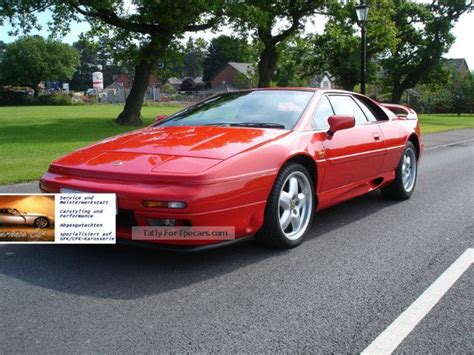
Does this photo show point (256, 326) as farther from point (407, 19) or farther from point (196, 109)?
point (407, 19)

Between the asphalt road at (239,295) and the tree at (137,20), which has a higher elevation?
the tree at (137,20)

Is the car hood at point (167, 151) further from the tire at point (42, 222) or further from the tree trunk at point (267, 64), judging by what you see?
the tree trunk at point (267, 64)

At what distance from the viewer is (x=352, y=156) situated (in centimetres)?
501

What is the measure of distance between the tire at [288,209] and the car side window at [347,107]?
116 centimetres

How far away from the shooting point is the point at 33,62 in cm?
8481

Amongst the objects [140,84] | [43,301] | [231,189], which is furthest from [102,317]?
[140,84]

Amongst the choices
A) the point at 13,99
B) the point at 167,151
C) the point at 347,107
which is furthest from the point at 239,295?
the point at 13,99

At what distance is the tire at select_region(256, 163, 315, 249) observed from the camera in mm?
4008

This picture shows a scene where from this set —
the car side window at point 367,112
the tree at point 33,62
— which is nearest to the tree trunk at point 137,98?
the car side window at point 367,112

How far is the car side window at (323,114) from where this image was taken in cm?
477

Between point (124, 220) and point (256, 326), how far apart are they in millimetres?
1277

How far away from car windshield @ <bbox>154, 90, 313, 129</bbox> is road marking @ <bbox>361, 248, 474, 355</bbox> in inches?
69.6

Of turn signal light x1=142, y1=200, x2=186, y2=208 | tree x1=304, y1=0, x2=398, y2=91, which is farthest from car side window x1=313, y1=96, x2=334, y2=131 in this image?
tree x1=304, y1=0, x2=398, y2=91

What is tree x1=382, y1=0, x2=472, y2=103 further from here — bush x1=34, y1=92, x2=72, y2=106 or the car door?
bush x1=34, y1=92, x2=72, y2=106
